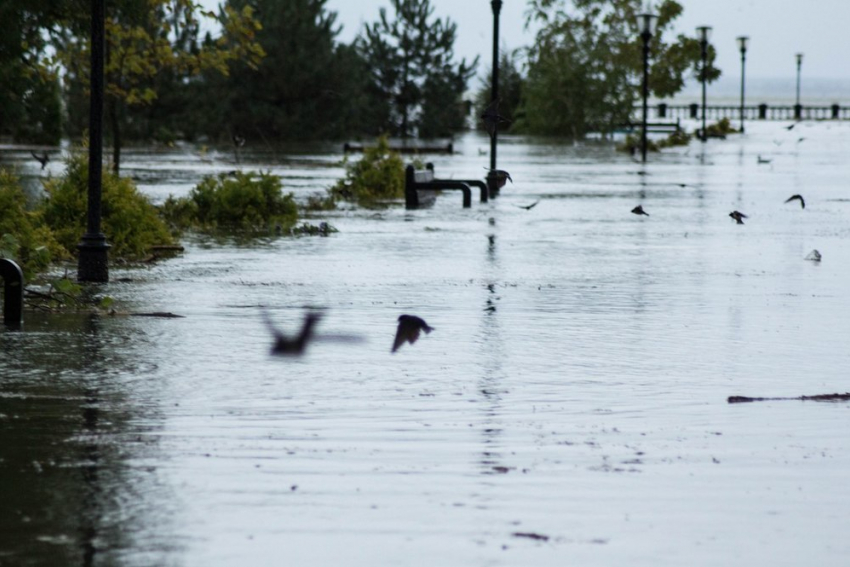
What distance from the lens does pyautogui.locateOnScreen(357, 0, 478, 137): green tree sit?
71250mm

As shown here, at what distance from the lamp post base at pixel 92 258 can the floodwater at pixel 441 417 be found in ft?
0.66

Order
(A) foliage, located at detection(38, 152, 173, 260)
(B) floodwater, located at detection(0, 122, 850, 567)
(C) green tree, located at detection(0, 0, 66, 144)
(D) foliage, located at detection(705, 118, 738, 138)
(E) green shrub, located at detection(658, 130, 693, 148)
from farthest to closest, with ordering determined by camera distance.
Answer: (D) foliage, located at detection(705, 118, 738, 138), (E) green shrub, located at detection(658, 130, 693, 148), (C) green tree, located at detection(0, 0, 66, 144), (A) foliage, located at detection(38, 152, 173, 260), (B) floodwater, located at detection(0, 122, 850, 567)

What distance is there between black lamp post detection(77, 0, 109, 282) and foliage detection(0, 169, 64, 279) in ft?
1.06

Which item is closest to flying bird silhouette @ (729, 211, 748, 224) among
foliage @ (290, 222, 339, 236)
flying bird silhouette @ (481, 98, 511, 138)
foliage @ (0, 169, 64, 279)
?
flying bird silhouette @ (481, 98, 511, 138)

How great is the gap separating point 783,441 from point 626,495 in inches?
54.4

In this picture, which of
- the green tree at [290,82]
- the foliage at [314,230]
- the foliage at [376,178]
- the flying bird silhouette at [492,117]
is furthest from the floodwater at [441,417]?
the green tree at [290,82]

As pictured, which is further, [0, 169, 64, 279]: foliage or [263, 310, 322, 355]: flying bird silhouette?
[0, 169, 64, 279]: foliage

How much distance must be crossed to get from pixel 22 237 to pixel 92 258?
2.32 feet

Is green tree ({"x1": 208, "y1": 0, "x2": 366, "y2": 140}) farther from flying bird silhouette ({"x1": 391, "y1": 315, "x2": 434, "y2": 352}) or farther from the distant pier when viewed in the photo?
flying bird silhouette ({"x1": 391, "y1": 315, "x2": 434, "y2": 352})

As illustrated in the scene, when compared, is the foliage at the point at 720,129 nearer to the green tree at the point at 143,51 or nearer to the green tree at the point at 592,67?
the green tree at the point at 592,67

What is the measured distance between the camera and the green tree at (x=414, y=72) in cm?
7125

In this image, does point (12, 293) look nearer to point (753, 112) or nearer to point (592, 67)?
point (592, 67)

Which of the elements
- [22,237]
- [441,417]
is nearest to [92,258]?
[22,237]

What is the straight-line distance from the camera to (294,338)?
10508 millimetres
